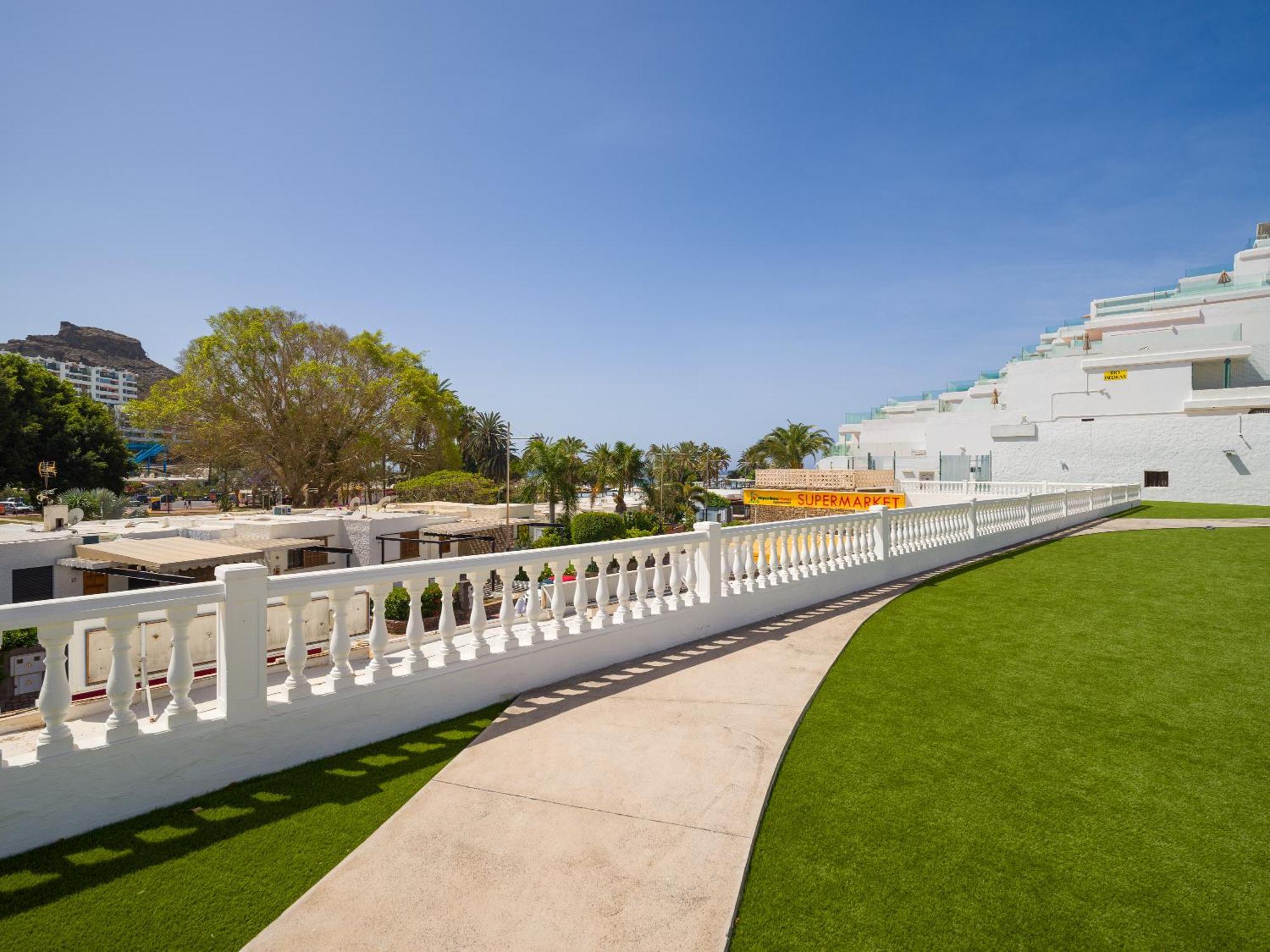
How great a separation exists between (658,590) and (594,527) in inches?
960

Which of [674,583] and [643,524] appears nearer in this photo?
[674,583]

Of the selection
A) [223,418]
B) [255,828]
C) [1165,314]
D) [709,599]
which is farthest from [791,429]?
[255,828]

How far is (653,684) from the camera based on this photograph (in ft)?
17.5

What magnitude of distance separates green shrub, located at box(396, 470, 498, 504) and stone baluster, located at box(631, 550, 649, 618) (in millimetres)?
34405

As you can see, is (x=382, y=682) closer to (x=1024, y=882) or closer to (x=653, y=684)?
(x=653, y=684)

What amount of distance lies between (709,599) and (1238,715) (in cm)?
431

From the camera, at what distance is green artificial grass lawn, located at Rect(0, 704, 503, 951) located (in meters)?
2.46

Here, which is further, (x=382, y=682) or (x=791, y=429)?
(x=791, y=429)

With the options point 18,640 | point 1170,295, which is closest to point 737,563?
point 18,640

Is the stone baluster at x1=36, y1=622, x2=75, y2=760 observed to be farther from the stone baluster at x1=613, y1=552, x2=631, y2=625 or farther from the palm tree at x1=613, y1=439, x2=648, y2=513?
the palm tree at x1=613, y1=439, x2=648, y2=513

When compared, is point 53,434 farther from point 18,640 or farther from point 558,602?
point 558,602

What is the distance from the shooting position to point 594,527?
30781 millimetres

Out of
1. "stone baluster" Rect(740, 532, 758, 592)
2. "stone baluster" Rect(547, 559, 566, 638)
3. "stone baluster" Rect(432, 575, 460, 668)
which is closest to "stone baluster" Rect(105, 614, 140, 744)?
"stone baluster" Rect(432, 575, 460, 668)

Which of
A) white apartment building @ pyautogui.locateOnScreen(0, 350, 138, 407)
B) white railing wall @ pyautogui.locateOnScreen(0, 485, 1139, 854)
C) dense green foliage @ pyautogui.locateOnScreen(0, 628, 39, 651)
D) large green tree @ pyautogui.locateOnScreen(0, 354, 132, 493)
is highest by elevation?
white apartment building @ pyautogui.locateOnScreen(0, 350, 138, 407)
